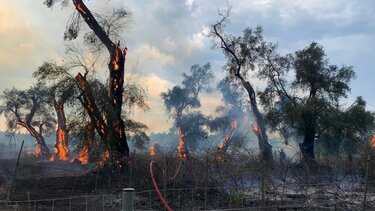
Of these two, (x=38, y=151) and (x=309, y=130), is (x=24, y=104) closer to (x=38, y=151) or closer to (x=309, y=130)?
(x=38, y=151)

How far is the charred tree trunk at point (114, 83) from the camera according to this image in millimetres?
23484

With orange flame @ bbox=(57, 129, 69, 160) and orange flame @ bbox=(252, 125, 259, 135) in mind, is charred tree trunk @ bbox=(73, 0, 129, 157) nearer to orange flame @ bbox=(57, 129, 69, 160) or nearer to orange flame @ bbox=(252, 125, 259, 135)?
orange flame @ bbox=(252, 125, 259, 135)

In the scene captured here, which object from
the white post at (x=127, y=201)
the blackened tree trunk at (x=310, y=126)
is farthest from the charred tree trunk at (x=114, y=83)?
the white post at (x=127, y=201)

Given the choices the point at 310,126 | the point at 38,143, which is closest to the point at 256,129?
the point at 310,126

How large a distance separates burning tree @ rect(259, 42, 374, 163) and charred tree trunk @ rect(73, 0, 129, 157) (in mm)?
14911

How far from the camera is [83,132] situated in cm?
2380

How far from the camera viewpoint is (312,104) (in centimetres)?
3319

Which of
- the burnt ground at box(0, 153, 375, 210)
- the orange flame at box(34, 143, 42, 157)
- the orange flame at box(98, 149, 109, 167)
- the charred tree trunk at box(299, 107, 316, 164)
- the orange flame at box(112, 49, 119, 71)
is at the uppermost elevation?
the orange flame at box(112, 49, 119, 71)

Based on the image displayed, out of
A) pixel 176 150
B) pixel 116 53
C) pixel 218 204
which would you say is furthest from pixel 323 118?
pixel 218 204

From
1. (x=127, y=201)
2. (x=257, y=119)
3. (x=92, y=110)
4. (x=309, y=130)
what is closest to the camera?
(x=127, y=201)

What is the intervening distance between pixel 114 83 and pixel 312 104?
16.5 meters

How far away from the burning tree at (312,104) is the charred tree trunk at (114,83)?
1491cm

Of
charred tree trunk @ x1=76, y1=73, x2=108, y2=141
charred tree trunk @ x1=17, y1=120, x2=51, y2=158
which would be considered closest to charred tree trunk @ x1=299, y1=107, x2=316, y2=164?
charred tree trunk @ x1=76, y1=73, x2=108, y2=141

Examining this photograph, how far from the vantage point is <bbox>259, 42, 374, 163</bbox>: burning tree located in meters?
33.3
